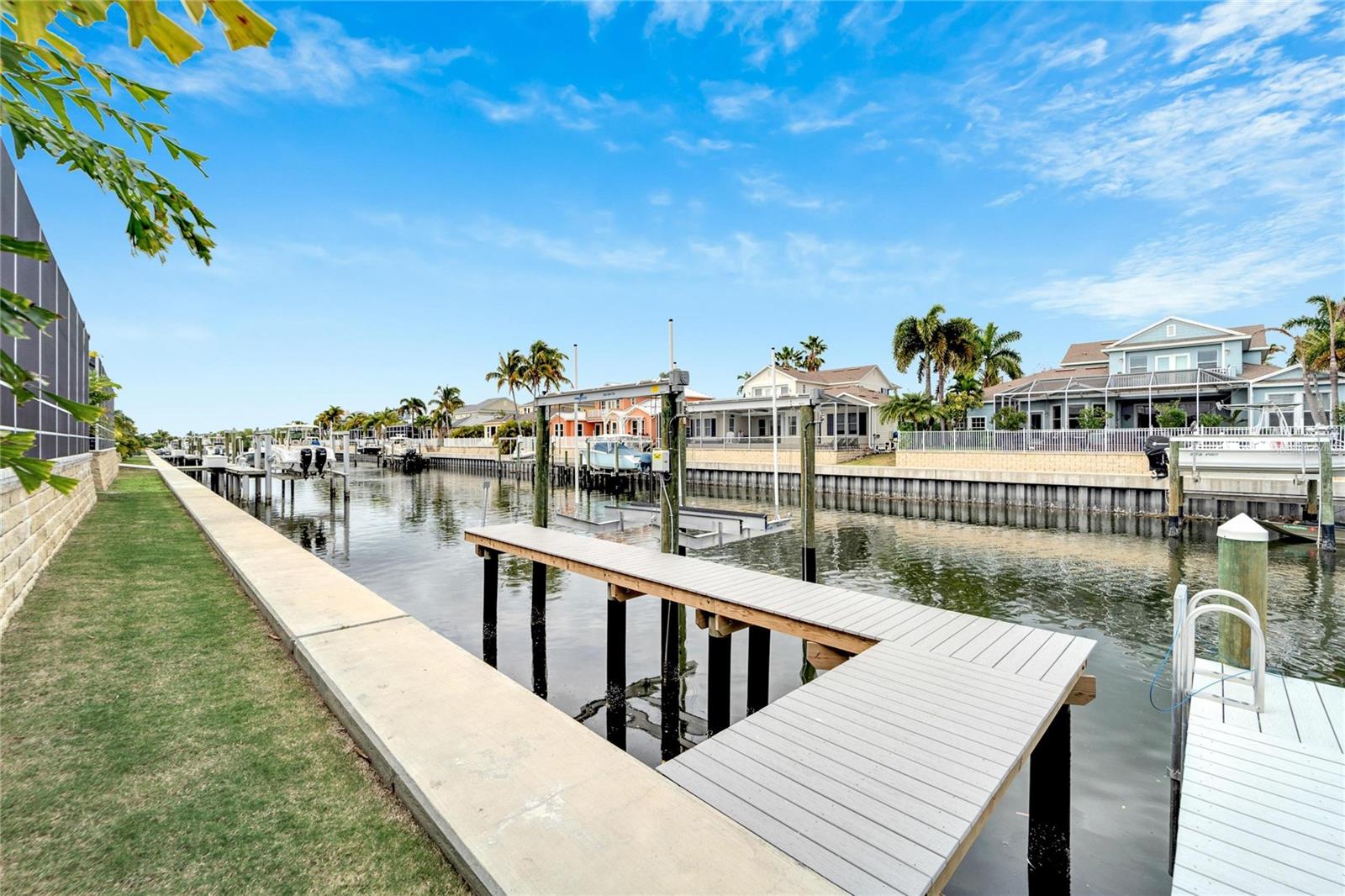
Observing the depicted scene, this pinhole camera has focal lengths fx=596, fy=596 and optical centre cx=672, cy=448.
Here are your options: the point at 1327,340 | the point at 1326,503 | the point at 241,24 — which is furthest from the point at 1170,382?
the point at 241,24

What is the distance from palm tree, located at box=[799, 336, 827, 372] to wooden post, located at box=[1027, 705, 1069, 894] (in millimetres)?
67724

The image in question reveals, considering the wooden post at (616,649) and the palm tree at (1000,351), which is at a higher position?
the palm tree at (1000,351)

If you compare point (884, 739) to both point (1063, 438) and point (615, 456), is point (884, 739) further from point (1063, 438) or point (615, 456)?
point (615, 456)

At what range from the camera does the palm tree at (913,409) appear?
34750 mm

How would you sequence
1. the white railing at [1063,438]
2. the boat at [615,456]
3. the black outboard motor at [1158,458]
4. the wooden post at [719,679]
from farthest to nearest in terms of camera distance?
the boat at [615,456]
the white railing at [1063,438]
the black outboard motor at [1158,458]
the wooden post at [719,679]

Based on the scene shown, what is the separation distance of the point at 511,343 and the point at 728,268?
2635 cm

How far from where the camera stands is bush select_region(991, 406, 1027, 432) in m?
33.4

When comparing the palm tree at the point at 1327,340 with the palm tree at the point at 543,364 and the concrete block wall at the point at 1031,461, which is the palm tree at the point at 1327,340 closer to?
the concrete block wall at the point at 1031,461

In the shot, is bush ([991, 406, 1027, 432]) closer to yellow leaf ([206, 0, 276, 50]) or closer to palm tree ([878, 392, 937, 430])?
palm tree ([878, 392, 937, 430])

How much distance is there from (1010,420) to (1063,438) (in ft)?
16.6

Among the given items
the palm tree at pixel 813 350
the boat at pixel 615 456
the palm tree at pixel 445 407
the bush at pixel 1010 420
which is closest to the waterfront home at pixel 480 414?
the palm tree at pixel 445 407

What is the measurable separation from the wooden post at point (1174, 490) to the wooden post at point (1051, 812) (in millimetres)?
20641

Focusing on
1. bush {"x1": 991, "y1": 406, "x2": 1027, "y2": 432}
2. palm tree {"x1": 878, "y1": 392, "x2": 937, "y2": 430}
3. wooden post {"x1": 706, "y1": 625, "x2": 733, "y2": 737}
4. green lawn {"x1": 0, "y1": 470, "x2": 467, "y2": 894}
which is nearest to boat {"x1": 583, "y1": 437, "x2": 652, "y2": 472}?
palm tree {"x1": 878, "y1": 392, "x2": 937, "y2": 430}

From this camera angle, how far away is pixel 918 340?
46750mm
